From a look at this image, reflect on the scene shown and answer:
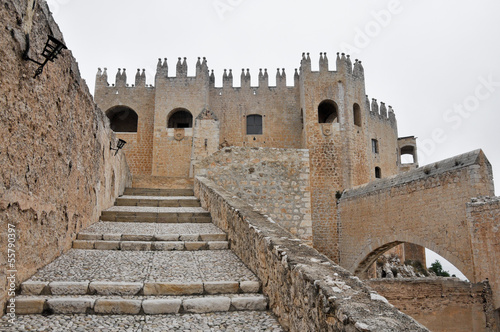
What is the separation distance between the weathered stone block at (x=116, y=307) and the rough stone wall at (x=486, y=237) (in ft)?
33.4

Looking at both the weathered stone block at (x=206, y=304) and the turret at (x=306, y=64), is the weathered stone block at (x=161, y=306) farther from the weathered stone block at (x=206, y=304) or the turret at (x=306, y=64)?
the turret at (x=306, y=64)

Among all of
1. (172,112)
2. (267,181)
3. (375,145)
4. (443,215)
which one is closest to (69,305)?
(267,181)

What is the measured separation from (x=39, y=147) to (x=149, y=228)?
296cm

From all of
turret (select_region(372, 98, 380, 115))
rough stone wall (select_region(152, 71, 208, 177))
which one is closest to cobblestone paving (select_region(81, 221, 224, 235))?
rough stone wall (select_region(152, 71, 208, 177))

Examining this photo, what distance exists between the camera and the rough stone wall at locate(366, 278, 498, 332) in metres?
10.7

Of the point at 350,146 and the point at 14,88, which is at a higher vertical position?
the point at 350,146

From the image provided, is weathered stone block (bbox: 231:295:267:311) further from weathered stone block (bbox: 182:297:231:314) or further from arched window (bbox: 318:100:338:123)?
arched window (bbox: 318:100:338:123)

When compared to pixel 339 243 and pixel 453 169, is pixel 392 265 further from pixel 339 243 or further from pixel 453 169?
pixel 453 169

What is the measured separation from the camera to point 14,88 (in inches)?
133

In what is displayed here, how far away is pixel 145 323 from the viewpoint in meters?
3.14

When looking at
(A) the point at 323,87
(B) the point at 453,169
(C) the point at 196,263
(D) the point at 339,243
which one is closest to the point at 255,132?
(A) the point at 323,87

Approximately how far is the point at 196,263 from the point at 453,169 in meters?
10.2

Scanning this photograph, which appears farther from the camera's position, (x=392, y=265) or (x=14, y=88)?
(x=392, y=265)

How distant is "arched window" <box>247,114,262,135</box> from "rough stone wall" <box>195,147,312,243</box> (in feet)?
45.5
